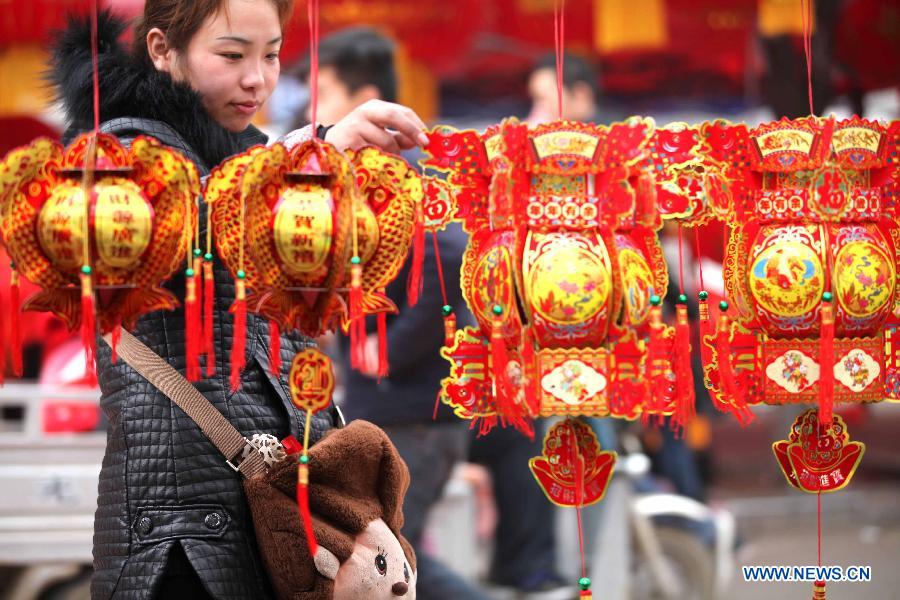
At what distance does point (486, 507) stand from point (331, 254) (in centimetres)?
506

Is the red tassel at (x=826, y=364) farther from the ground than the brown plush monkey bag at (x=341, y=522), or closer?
farther from the ground

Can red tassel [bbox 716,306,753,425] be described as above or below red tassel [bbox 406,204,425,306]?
below

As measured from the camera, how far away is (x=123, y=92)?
2246 mm

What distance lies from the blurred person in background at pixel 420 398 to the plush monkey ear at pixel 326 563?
1.35m

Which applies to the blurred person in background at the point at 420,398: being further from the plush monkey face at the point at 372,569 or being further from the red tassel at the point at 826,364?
the red tassel at the point at 826,364

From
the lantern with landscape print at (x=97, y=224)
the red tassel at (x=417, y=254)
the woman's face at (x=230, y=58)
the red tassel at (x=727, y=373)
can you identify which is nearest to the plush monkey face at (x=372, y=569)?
the red tassel at (x=417, y=254)

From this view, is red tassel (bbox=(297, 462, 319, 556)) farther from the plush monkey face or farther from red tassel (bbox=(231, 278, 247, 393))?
red tassel (bbox=(231, 278, 247, 393))

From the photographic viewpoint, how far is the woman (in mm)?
2121

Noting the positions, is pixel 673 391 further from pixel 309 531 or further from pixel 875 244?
pixel 309 531

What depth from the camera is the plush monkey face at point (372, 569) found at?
2.19 metres

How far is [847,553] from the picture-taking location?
6535 millimetres

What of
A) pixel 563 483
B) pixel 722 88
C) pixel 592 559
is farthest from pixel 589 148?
pixel 722 88

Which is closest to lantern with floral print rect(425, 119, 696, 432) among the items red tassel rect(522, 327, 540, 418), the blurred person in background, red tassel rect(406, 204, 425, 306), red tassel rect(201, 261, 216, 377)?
red tassel rect(522, 327, 540, 418)

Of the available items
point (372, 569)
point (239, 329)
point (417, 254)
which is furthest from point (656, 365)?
point (239, 329)
